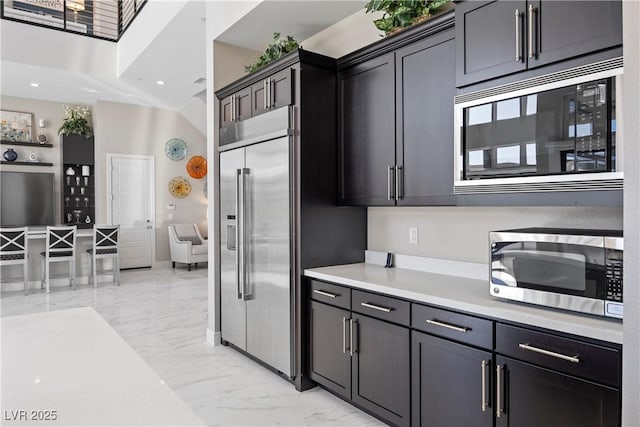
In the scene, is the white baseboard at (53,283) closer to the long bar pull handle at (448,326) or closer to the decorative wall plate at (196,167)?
the decorative wall plate at (196,167)

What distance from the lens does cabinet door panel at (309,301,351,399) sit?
2.66m

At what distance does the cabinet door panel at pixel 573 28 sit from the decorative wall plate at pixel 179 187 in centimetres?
815

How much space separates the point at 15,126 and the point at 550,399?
30.7 ft

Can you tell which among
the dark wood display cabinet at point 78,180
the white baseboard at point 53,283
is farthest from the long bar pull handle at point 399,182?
the dark wood display cabinet at point 78,180

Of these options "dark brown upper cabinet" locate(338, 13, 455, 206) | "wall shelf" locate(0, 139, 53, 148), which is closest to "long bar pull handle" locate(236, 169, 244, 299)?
"dark brown upper cabinet" locate(338, 13, 455, 206)

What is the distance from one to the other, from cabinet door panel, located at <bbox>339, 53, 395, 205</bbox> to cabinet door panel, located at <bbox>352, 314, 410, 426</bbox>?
0.80 metres

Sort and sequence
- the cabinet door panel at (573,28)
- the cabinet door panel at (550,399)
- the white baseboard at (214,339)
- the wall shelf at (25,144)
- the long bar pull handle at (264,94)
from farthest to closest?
the wall shelf at (25,144), the white baseboard at (214,339), the long bar pull handle at (264,94), the cabinet door panel at (573,28), the cabinet door panel at (550,399)

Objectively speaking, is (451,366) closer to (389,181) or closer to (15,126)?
(389,181)

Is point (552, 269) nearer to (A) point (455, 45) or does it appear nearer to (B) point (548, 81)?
(B) point (548, 81)

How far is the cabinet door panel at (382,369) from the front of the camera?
2287 mm

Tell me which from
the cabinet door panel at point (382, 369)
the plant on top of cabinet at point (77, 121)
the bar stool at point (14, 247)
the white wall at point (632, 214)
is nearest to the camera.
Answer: the white wall at point (632, 214)

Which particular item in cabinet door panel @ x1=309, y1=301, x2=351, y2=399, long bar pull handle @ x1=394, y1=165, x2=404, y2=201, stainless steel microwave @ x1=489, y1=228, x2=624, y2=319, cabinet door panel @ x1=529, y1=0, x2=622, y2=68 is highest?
cabinet door panel @ x1=529, y1=0, x2=622, y2=68

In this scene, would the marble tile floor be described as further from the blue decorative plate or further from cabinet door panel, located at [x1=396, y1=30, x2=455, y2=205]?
the blue decorative plate

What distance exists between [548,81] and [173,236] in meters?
7.81
